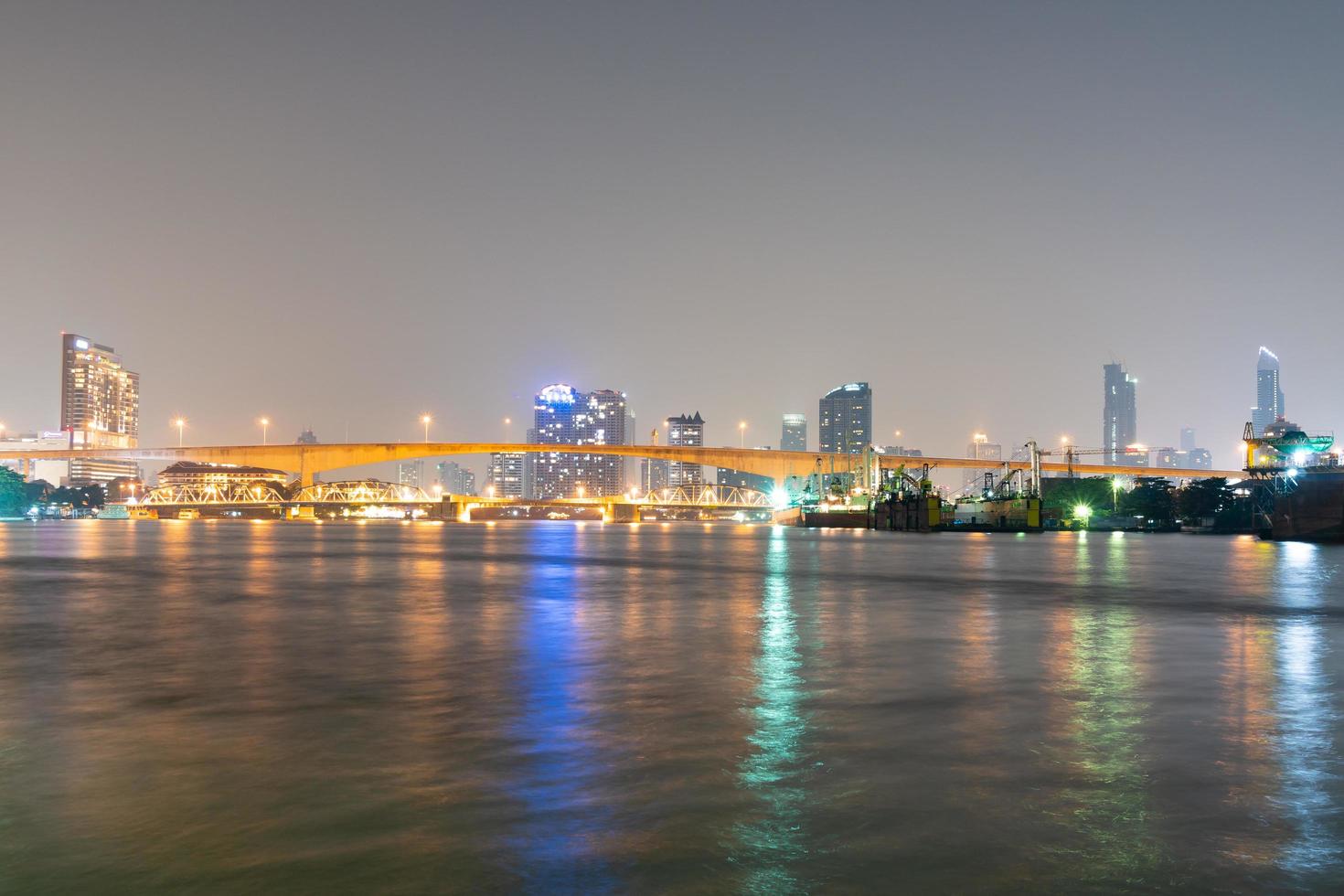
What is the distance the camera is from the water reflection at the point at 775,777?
7.51 metres

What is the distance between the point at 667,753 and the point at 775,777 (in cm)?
A: 158

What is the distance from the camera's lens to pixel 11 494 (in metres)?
190

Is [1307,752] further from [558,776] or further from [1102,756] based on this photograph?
[558,776]

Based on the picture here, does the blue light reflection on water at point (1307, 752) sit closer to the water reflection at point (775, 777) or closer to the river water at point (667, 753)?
the river water at point (667, 753)

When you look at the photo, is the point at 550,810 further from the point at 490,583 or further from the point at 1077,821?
the point at 490,583

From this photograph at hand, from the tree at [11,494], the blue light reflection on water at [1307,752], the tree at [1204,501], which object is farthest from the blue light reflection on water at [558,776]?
the tree at [11,494]

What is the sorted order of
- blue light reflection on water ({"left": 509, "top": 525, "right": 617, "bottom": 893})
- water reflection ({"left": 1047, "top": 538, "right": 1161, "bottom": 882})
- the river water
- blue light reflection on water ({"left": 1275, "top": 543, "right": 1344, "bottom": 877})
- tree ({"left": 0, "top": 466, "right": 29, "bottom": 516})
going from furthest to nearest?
tree ({"left": 0, "top": 466, "right": 29, "bottom": 516}) → blue light reflection on water ({"left": 1275, "top": 543, "right": 1344, "bottom": 877}) → water reflection ({"left": 1047, "top": 538, "right": 1161, "bottom": 882}) → the river water → blue light reflection on water ({"left": 509, "top": 525, "right": 617, "bottom": 893})

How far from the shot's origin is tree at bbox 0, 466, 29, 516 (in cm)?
18738

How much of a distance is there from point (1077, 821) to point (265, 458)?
20252 cm

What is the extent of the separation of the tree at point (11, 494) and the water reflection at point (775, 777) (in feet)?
674

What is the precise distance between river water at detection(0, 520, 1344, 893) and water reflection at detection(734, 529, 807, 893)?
42 millimetres

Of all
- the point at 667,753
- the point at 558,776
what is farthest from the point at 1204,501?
the point at 558,776

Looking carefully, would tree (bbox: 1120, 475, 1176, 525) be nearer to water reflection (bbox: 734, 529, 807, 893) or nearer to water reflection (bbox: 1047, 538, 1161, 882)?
water reflection (bbox: 1047, 538, 1161, 882)

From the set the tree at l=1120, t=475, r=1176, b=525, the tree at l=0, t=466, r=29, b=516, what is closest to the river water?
the tree at l=1120, t=475, r=1176, b=525
